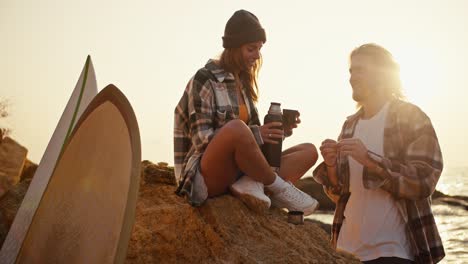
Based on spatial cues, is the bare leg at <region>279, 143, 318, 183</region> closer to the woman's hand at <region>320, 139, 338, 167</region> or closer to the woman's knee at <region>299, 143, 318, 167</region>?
the woman's knee at <region>299, 143, 318, 167</region>

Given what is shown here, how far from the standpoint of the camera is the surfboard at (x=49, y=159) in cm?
564

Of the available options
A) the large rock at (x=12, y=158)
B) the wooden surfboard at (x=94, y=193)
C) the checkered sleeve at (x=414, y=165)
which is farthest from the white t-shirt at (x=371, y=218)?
the large rock at (x=12, y=158)

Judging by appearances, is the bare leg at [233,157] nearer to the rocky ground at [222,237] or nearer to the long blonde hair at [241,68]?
the rocky ground at [222,237]

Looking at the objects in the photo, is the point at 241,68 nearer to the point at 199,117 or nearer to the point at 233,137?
the point at 199,117

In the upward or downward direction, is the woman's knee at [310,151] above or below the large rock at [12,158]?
above

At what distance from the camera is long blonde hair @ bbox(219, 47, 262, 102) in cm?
426

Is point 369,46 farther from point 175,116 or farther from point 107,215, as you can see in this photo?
point 107,215

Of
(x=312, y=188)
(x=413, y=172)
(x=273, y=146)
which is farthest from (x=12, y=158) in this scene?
(x=312, y=188)

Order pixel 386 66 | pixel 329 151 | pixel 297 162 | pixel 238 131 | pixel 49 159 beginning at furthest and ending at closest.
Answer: pixel 49 159 → pixel 297 162 → pixel 386 66 → pixel 329 151 → pixel 238 131

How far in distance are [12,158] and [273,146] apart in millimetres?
6595

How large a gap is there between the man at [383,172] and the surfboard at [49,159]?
2.92 m

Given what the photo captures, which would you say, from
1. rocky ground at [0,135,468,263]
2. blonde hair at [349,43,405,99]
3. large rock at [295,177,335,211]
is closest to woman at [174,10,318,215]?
rocky ground at [0,135,468,263]

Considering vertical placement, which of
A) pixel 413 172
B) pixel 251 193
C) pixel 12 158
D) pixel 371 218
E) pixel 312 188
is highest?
pixel 413 172

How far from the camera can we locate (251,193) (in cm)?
402
